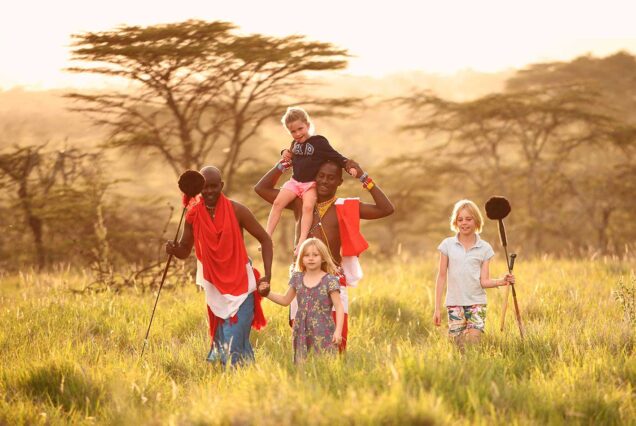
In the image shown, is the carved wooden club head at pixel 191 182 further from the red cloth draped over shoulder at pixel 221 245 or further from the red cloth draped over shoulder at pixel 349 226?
the red cloth draped over shoulder at pixel 349 226

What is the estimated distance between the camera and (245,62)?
56.0 ft

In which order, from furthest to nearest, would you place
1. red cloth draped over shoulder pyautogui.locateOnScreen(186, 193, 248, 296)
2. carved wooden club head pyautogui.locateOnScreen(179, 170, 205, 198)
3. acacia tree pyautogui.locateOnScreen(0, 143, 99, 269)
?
acacia tree pyautogui.locateOnScreen(0, 143, 99, 269)
red cloth draped over shoulder pyautogui.locateOnScreen(186, 193, 248, 296)
carved wooden club head pyautogui.locateOnScreen(179, 170, 205, 198)

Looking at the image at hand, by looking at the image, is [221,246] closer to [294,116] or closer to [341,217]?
[341,217]

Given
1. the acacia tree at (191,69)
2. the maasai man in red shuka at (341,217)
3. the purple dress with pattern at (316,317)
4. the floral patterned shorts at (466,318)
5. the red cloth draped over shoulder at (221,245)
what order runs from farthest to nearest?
the acacia tree at (191,69)
the floral patterned shorts at (466,318)
the maasai man in red shuka at (341,217)
the red cloth draped over shoulder at (221,245)
the purple dress with pattern at (316,317)

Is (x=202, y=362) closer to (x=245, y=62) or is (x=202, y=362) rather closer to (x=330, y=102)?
(x=245, y=62)

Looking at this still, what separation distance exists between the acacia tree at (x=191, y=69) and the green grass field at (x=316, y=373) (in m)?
8.56

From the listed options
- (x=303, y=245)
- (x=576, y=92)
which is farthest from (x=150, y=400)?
(x=576, y=92)

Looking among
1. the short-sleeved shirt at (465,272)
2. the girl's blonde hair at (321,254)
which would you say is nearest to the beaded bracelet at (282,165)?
the girl's blonde hair at (321,254)

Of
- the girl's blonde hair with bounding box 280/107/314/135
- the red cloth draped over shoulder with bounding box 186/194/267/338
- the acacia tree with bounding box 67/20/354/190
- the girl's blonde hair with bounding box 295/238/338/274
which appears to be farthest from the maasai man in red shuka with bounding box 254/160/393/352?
the acacia tree with bounding box 67/20/354/190

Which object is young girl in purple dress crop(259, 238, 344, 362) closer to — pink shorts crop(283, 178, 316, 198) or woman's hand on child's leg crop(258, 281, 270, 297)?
woman's hand on child's leg crop(258, 281, 270, 297)

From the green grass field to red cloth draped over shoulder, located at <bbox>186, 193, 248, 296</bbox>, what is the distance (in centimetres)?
63

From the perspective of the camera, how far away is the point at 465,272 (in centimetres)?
631

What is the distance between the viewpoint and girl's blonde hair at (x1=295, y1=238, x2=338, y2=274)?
564 cm

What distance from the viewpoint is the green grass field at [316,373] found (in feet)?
13.6
